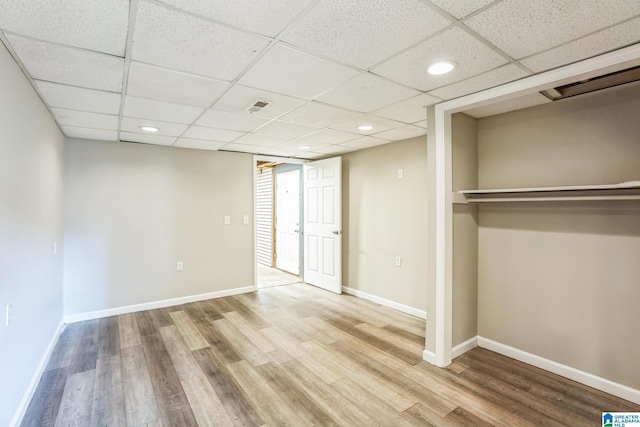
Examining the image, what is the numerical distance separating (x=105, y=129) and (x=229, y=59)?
2399 millimetres

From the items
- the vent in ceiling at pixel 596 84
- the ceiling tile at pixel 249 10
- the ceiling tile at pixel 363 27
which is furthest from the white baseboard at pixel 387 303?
the ceiling tile at pixel 249 10

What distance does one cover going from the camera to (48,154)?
2824 mm

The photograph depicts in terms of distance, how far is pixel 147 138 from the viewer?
3857 millimetres

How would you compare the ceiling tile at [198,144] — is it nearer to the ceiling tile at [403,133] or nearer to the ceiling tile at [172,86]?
the ceiling tile at [172,86]

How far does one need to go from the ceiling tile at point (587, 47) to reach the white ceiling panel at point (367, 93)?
0.78 meters

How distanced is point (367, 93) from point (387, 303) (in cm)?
295

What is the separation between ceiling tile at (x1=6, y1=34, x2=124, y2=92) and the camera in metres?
1.71

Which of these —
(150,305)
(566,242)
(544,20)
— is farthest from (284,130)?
(150,305)

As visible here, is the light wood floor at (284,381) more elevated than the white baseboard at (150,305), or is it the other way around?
the white baseboard at (150,305)

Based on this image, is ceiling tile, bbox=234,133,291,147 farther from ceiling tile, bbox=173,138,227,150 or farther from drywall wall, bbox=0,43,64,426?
drywall wall, bbox=0,43,64,426

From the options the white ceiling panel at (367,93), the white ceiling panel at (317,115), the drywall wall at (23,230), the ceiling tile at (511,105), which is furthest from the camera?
the white ceiling panel at (317,115)

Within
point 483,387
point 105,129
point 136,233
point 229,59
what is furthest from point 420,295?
point 105,129

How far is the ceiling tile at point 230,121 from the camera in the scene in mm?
2918

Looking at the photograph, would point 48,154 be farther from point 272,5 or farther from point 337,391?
point 337,391
